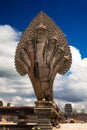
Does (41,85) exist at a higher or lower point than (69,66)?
lower

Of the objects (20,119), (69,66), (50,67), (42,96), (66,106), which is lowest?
(20,119)

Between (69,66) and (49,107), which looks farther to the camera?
(69,66)

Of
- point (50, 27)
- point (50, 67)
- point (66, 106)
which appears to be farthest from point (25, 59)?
point (66, 106)

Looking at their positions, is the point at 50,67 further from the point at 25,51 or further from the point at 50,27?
the point at 50,27

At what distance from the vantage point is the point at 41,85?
26.7m

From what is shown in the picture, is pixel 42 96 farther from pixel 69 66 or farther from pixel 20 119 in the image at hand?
pixel 69 66

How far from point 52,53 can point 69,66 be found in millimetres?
7221

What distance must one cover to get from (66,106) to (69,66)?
14204 cm

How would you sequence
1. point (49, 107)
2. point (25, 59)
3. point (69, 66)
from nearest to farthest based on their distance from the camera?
point (49, 107), point (25, 59), point (69, 66)

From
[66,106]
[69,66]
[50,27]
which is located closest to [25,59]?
[50,27]

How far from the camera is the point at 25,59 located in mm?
27969

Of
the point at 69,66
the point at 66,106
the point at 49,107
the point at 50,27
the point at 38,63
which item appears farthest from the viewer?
the point at 66,106

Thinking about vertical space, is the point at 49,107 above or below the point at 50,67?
below

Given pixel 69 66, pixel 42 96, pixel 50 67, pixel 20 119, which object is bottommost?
pixel 20 119
